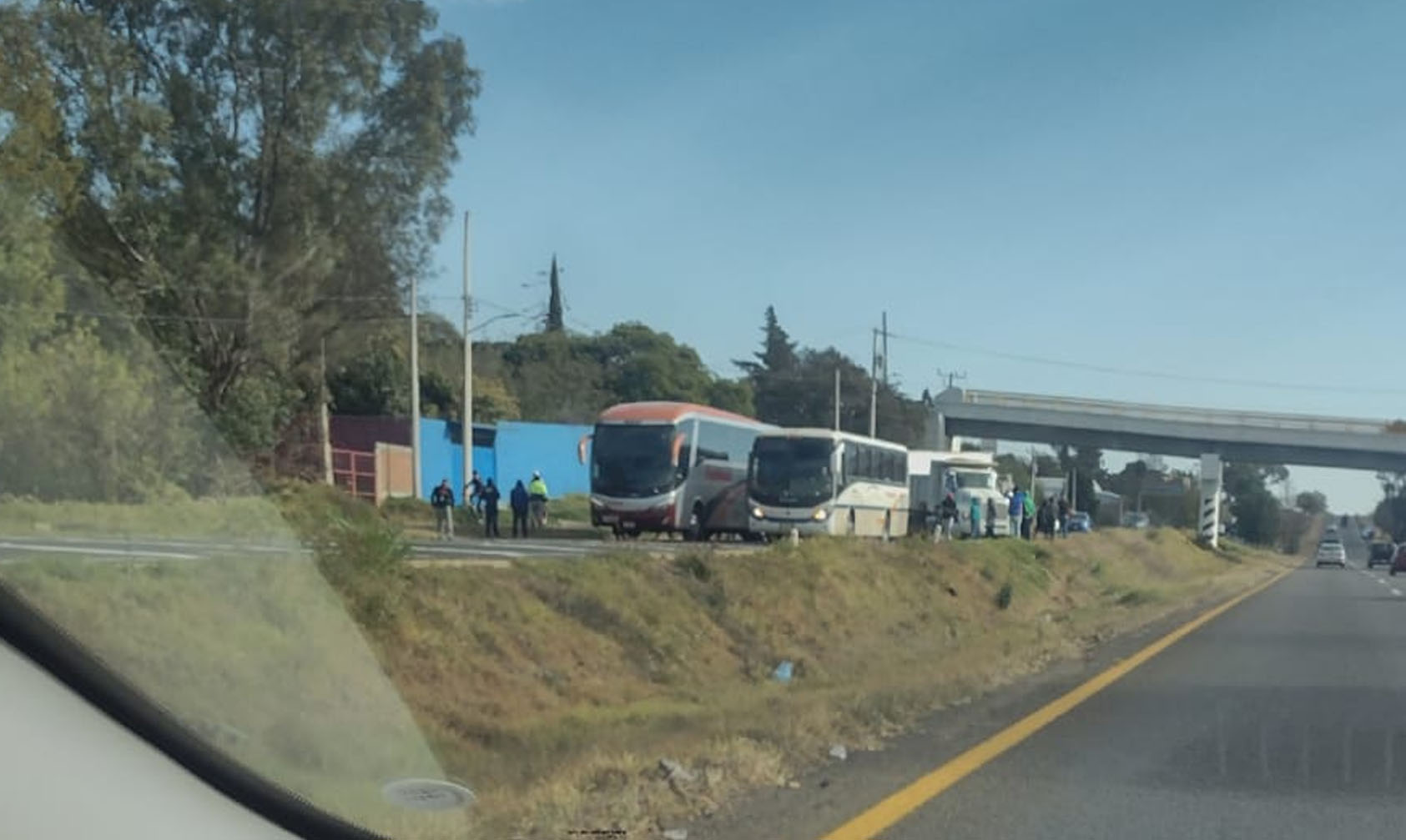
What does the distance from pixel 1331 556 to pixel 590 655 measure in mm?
68815

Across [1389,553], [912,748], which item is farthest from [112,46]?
[1389,553]

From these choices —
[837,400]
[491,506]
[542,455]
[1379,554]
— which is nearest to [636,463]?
[491,506]

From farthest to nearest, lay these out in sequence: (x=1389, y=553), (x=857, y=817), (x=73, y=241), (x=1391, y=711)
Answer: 1. (x=1389, y=553)
2. (x=1391, y=711)
3. (x=73, y=241)
4. (x=857, y=817)

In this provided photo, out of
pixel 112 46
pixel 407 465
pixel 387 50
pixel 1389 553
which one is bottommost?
pixel 1389 553

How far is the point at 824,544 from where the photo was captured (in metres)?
25.4

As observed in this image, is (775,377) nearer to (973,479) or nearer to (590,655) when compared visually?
(973,479)

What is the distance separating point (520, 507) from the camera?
33.7m

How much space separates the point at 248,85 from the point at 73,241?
79.4ft

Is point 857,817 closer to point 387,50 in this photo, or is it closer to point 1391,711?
point 1391,711

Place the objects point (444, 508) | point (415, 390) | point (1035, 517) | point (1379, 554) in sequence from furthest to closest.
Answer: point (1379, 554), point (1035, 517), point (415, 390), point (444, 508)

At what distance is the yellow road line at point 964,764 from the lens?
712 cm

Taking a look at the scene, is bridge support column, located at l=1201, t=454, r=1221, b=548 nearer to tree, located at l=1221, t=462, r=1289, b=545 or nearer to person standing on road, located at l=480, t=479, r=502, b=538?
person standing on road, located at l=480, t=479, r=502, b=538

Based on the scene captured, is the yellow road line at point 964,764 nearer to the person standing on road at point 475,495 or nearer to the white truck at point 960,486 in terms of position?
the person standing on road at point 475,495

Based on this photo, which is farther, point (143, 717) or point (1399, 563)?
point (1399, 563)
